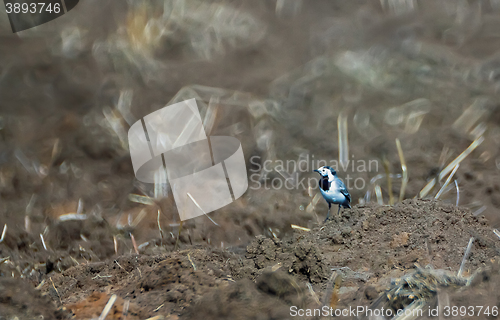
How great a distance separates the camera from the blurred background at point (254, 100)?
7.88 feet

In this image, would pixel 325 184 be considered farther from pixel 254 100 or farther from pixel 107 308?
pixel 107 308

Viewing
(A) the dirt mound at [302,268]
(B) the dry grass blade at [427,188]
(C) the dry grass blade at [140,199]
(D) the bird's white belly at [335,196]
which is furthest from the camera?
(C) the dry grass blade at [140,199]

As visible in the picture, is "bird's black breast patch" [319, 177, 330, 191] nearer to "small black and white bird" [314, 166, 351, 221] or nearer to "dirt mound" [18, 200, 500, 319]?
"small black and white bird" [314, 166, 351, 221]

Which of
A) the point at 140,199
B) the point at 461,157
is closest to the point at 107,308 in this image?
the point at 140,199

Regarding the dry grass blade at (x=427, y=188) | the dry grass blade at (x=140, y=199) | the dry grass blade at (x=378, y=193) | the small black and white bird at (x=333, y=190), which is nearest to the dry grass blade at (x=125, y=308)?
the small black and white bird at (x=333, y=190)

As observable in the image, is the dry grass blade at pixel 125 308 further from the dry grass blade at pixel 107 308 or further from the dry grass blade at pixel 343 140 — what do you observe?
the dry grass blade at pixel 343 140

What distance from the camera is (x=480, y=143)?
2398 millimetres

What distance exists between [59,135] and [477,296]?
2.41 m

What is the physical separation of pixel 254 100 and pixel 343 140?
0.57 metres

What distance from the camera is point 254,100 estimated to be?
8.47 feet

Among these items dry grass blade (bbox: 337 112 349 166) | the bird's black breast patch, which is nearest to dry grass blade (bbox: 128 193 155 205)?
the bird's black breast patch

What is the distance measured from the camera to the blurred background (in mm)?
2402

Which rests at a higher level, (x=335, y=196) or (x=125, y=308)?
(x=125, y=308)

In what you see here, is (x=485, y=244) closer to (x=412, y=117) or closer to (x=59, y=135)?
(x=412, y=117)
